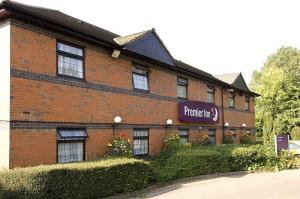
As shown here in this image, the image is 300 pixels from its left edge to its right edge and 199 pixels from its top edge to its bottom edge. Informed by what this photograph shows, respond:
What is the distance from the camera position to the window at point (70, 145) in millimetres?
12383

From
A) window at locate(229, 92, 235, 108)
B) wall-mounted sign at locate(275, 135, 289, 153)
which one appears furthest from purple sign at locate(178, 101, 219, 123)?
window at locate(229, 92, 235, 108)

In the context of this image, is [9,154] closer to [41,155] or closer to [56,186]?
[41,155]

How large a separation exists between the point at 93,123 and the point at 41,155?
2.80m

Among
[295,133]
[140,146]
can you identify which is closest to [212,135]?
[140,146]

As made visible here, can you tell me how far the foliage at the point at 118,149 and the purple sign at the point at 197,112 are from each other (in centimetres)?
593

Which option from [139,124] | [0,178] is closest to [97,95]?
[139,124]

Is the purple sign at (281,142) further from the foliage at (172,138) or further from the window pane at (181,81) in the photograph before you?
the window pane at (181,81)

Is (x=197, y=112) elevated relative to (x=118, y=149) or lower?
elevated

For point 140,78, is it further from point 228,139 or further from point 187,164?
point 228,139

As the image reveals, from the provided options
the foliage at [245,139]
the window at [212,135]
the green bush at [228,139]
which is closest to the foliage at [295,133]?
the foliage at [245,139]

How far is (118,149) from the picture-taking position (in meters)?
Result: 14.7

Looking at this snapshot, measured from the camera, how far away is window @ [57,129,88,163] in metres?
12.4

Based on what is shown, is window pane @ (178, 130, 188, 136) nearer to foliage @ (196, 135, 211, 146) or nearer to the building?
the building

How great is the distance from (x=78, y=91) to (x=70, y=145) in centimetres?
198
